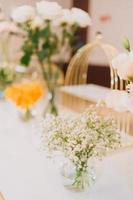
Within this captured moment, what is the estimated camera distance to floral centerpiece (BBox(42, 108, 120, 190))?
69cm

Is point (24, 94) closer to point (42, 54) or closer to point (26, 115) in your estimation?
point (26, 115)

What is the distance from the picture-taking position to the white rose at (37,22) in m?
1.29

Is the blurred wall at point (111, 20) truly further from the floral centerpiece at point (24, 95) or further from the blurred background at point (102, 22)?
the floral centerpiece at point (24, 95)

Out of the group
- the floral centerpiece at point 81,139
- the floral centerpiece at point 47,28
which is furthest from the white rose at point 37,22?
the floral centerpiece at point 81,139

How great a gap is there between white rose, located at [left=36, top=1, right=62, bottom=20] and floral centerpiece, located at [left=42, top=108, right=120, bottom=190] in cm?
60

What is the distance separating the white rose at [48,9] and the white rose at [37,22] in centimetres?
7

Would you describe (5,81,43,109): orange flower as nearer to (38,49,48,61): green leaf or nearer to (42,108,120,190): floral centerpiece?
(38,49,48,61): green leaf

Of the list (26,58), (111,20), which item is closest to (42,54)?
(26,58)

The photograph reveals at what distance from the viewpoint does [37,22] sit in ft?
4.25

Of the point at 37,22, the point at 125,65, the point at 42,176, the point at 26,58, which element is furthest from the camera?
the point at 26,58

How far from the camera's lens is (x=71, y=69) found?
1.58m

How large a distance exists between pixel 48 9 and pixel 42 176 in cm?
69

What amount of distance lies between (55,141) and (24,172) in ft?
0.71

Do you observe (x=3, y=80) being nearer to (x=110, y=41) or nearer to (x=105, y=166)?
(x=110, y=41)
